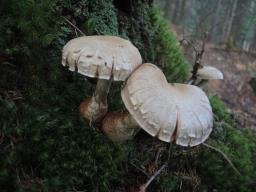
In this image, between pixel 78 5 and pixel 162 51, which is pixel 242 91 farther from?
pixel 78 5

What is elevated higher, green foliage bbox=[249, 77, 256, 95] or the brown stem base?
the brown stem base

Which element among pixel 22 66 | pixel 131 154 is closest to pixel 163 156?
pixel 131 154

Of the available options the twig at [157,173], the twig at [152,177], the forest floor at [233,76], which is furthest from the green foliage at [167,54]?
the forest floor at [233,76]

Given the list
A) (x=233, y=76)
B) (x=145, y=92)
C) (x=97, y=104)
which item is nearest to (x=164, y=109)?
(x=145, y=92)

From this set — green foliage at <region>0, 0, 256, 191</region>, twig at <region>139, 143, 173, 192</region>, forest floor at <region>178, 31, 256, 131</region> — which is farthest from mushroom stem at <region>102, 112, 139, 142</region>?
forest floor at <region>178, 31, 256, 131</region>

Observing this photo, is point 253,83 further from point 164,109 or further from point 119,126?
point 164,109

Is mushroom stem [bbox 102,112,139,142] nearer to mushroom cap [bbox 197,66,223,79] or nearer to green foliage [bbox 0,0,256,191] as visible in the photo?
green foliage [bbox 0,0,256,191]

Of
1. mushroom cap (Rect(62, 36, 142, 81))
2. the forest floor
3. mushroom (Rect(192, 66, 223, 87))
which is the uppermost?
mushroom cap (Rect(62, 36, 142, 81))
